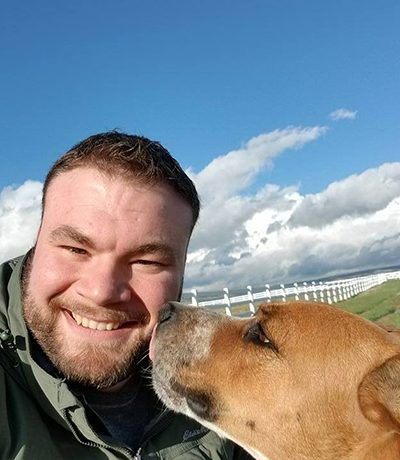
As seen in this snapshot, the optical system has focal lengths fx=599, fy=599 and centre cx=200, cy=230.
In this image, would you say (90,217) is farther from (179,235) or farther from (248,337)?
(248,337)

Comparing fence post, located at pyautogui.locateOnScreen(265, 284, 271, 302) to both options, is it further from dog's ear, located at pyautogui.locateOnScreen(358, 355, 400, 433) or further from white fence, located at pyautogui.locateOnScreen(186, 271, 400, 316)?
dog's ear, located at pyautogui.locateOnScreen(358, 355, 400, 433)

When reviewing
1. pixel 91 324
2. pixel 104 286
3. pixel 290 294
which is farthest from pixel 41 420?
pixel 290 294

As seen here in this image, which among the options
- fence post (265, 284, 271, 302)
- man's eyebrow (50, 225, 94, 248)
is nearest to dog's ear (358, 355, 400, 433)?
man's eyebrow (50, 225, 94, 248)

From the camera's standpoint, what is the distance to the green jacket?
2986mm

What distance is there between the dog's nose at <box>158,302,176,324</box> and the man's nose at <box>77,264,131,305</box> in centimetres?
36

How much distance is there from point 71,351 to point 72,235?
695mm

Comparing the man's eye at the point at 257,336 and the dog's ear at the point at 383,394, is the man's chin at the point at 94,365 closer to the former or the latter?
the man's eye at the point at 257,336

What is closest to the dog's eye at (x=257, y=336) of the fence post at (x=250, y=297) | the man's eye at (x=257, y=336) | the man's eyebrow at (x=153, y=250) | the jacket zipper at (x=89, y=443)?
the man's eye at (x=257, y=336)

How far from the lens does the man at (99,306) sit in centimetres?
326

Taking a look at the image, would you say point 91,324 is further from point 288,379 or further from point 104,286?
point 288,379

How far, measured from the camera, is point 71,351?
357 cm

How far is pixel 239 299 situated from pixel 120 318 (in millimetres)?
15945

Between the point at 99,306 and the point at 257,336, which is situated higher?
the point at 99,306

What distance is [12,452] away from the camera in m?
2.90
